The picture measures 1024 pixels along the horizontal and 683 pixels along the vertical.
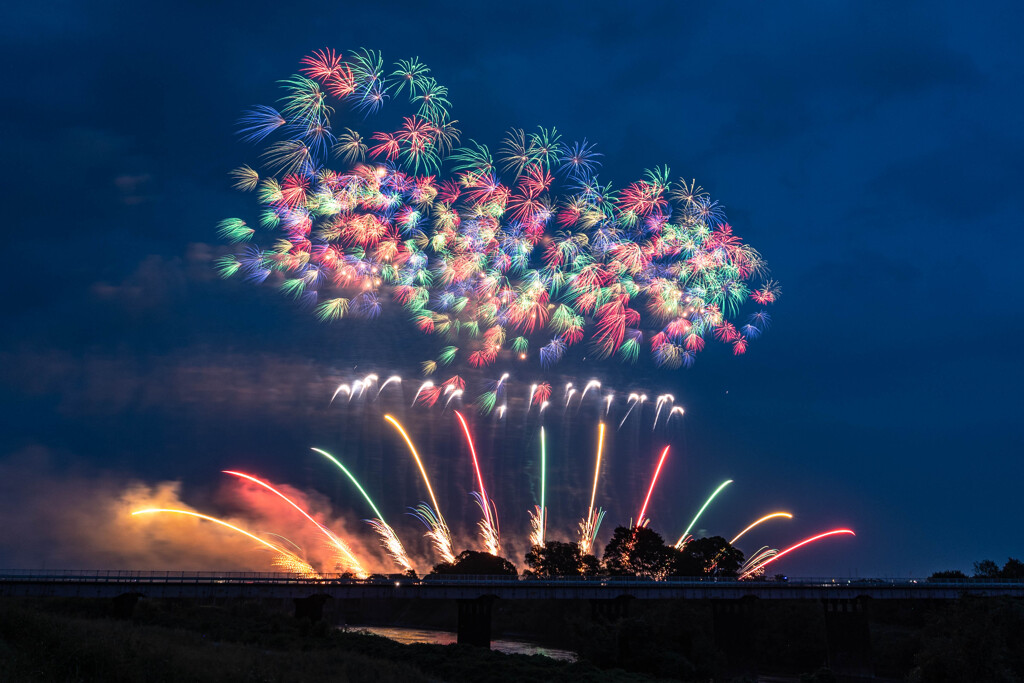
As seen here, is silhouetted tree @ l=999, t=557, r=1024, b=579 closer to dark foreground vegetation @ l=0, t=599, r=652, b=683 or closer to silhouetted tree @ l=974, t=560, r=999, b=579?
silhouetted tree @ l=974, t=560, r=999, b=579

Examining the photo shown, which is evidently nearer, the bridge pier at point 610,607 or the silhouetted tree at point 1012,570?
the bridge pier at point 610,607

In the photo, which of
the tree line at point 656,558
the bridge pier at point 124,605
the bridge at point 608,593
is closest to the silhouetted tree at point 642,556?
the tree line at point 656,558

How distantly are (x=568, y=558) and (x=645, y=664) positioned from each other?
90.8 metres

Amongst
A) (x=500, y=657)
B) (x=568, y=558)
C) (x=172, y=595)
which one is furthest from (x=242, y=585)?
(x=568, y=558)

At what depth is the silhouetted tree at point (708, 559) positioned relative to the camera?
15700 centimetres

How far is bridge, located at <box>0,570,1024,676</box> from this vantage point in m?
89.6

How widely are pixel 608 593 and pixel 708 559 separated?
199 feet

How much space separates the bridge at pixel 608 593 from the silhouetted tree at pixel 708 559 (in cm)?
3644

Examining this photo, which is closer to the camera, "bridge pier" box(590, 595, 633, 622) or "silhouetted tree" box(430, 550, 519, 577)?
"bridge pier" box(590, 595, 633, 622)

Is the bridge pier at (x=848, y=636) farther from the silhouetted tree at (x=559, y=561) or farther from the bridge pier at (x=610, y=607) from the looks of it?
the silhouetted tree at (x=559, y=561)

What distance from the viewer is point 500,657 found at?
84.2 m

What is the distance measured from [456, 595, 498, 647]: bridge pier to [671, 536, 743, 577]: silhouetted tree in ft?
224

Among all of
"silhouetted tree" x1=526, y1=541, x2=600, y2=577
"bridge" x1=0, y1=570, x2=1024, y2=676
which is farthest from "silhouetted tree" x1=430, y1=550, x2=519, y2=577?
"bridge" x1=0, y1=570, x2=1024, y2=676

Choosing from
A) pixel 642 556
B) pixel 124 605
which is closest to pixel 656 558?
pixel 642 556
